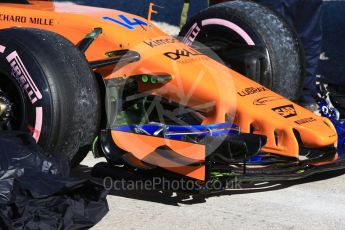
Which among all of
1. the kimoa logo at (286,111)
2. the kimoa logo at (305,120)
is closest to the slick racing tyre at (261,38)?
the kimoa logo at (286,111)

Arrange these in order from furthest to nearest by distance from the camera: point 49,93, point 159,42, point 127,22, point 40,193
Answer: point 127,22, point 159,42, point 49,93, point 40,193

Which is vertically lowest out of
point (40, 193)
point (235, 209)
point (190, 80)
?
point (235, 209)

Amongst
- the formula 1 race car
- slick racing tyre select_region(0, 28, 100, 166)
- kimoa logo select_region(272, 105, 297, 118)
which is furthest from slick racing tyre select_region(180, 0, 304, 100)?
slick racing tyre select_region(0, 28, 100, 166)

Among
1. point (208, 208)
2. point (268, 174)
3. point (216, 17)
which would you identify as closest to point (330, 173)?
point (268, 174)

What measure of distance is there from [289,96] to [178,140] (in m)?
1.72

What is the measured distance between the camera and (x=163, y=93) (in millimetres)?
4668

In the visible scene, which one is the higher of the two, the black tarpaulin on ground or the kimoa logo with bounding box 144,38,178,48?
the kimoa logo with bounding box 144,38,178,48

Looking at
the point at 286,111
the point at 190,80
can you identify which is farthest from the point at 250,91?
the point at 190,80

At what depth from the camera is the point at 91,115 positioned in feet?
13.4

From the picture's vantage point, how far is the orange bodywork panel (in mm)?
4305

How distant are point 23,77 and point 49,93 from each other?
215 millimetres

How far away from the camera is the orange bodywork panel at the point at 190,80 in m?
4.30

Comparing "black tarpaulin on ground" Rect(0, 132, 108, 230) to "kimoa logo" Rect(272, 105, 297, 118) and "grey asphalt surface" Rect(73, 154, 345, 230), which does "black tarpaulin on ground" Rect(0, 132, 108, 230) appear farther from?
"kimoa logo" Rect(272, 105, 297, 118)

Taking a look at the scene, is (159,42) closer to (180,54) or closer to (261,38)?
(180,54)
